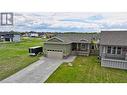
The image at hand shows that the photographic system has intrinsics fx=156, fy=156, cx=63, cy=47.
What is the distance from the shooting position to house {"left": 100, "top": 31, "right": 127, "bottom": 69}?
11.2 metres

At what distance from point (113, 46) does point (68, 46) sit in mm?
4332

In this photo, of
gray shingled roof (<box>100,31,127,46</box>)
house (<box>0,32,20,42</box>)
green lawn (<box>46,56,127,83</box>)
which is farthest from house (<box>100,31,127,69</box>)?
house (<box>0,32,20,42</box>)

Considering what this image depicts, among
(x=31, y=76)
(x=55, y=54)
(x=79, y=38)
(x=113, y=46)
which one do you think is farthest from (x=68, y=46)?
(x=31, y=76)

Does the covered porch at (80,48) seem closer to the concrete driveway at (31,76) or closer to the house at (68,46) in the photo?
the house at (68,46)

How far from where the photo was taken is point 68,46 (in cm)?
1468

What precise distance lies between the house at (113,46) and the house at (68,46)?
2882 mm

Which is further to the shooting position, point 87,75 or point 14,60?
point 14,60

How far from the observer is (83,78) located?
8344 mm

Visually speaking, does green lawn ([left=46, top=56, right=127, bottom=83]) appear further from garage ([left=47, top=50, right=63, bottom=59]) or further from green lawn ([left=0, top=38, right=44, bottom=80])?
garage ([left=47, top=50, right=63, bottom=59])

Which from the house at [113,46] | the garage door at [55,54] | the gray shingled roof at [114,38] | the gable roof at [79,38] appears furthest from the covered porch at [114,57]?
the garage door at [55,54]

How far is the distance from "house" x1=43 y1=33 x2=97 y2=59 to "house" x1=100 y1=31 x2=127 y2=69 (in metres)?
2.88

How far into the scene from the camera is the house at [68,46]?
14.1 metres

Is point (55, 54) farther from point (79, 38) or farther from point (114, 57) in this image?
point (114, 57)
